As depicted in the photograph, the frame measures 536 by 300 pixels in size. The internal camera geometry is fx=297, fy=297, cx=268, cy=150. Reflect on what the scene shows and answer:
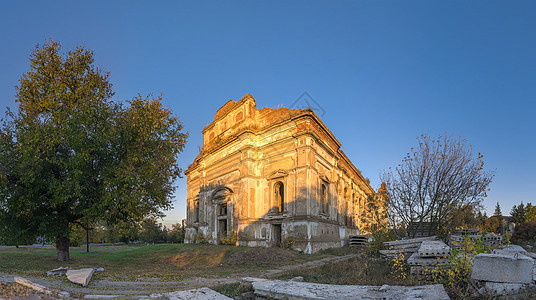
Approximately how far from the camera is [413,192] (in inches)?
512

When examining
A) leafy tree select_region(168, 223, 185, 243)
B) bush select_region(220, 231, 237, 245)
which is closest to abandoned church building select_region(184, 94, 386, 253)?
bush select_region(220, 231, 237, 245)

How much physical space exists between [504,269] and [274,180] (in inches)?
694

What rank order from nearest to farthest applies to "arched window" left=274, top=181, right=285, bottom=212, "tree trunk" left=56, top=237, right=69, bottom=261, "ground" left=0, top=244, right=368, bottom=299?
"ground" left=0, top=244, right=368, bottom=299 → "tree trunk" left=56, top=237, right=69, bottom=261 → "arched window" left=274, top=181, right=285, bottom=212

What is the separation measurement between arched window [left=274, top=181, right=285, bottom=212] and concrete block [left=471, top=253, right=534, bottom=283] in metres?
17.0

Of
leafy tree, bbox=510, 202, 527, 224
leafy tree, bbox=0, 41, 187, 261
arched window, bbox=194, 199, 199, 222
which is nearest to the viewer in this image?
leafy tree, bbox=0, 41, 187, 261

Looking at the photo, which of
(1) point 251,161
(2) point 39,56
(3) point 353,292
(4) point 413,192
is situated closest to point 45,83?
(2) point 39,56

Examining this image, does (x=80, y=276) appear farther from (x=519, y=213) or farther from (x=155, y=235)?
(x=519, y=213)

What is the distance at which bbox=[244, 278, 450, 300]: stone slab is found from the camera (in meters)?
5.00

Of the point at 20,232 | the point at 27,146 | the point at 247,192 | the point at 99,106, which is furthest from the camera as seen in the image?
the point at 247,192

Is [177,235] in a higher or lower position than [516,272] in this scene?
lower

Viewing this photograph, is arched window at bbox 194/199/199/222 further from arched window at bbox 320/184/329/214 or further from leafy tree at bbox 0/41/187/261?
leafy tree at bbox 0/41/187/261

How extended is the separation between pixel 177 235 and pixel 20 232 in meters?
38.4

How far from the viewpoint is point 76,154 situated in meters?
11.8

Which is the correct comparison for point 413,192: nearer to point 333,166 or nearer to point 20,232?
point 333,166
